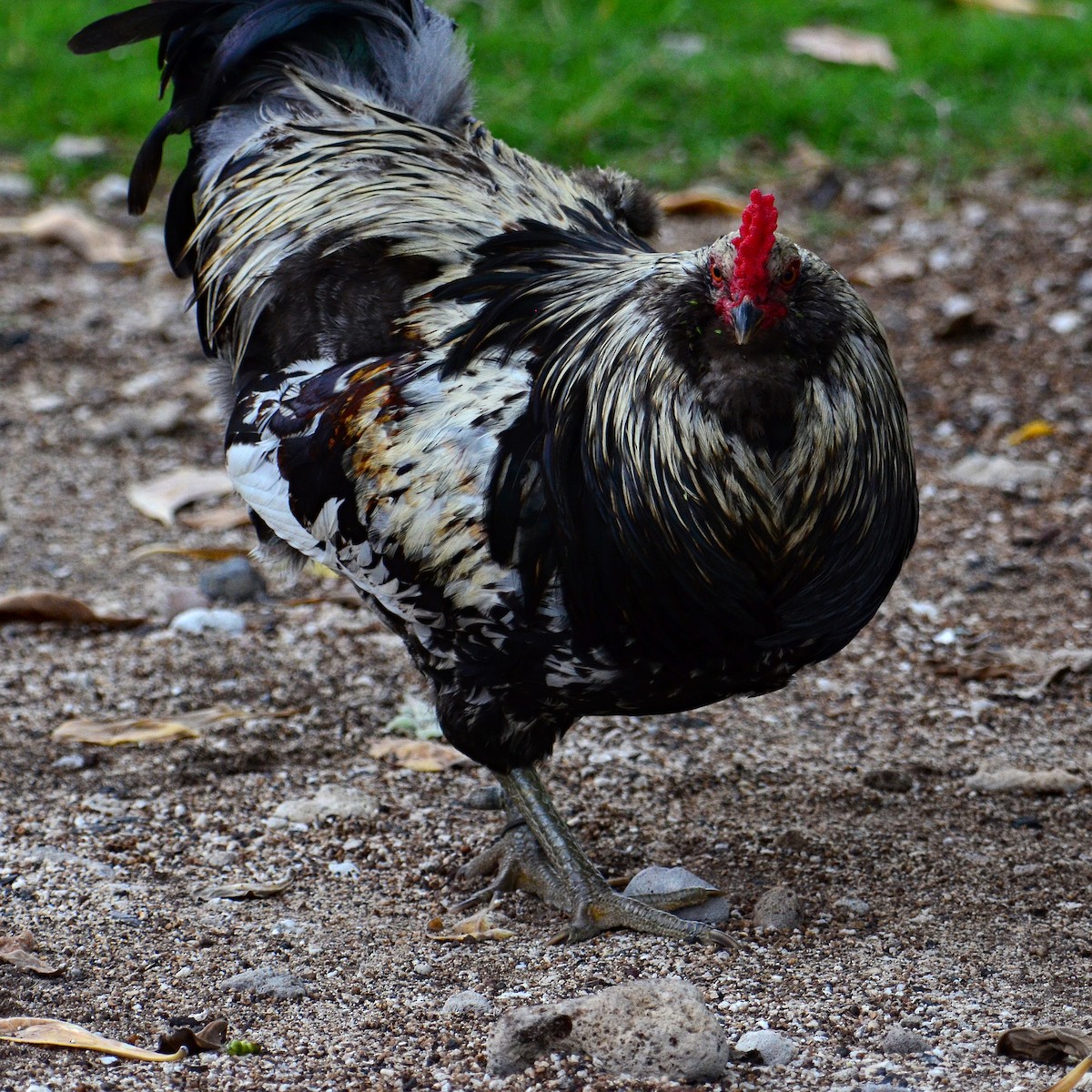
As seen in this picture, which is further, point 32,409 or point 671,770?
point 32,409

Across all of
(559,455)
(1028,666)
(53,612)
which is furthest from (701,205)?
(559,455)

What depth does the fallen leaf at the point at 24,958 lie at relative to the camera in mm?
3492

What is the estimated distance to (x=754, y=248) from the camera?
311 centimetres

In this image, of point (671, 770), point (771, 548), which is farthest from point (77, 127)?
point (771, 548)

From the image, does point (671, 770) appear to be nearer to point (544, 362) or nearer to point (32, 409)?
point (544, 362)

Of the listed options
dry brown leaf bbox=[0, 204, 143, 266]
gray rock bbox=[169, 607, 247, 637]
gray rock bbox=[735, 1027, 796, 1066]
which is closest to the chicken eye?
gray rock bbox=[735, 1027, 796, 1066]

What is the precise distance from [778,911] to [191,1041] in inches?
55.6

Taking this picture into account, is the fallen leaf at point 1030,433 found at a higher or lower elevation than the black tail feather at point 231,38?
lower

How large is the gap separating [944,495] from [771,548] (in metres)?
3.07

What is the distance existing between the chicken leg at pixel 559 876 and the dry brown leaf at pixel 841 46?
6.77 m

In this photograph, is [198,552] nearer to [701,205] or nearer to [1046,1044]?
[701,205]

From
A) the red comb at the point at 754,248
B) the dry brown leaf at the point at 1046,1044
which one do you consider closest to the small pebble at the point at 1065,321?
the red comb at the point at 754,248

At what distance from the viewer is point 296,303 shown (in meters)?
4.23

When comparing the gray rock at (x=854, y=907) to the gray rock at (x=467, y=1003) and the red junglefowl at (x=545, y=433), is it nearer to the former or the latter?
the red junglefowl at (x=545, y=433)
